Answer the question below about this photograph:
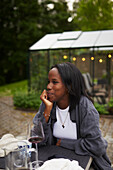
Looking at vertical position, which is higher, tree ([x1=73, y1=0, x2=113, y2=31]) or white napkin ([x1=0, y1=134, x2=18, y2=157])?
tree ([x1=73, y1=0, x2=113, y2=31])

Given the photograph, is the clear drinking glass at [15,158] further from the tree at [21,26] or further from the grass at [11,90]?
the tree at [21,26]

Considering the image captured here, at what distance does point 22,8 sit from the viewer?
1759 centimetres

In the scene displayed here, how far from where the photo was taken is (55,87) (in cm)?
182

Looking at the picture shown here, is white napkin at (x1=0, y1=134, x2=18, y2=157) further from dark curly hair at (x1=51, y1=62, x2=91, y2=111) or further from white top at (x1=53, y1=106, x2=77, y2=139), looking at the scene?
dark curly hair at (x1=51, y1=62, x2=91, y2=111)

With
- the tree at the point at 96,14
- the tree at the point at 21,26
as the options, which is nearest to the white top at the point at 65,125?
the tree at the point at 96,14

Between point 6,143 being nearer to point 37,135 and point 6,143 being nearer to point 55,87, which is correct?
point 37,135


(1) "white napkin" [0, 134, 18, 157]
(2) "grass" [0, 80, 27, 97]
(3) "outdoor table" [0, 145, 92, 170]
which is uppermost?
(1) "white napkin" [0, 134, 18, 157]

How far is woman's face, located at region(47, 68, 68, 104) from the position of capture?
1826 mm

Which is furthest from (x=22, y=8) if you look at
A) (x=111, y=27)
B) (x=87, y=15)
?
(x=111, y=27)

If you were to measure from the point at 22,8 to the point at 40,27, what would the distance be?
2280 mm

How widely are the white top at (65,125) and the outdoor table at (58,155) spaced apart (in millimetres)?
147

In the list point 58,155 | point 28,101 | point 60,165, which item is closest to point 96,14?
point 28,101

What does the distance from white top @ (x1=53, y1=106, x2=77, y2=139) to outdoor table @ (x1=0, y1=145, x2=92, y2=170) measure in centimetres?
15

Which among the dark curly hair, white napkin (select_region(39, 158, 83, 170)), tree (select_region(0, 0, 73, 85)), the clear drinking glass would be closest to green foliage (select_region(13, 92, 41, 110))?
the dark curly hair
